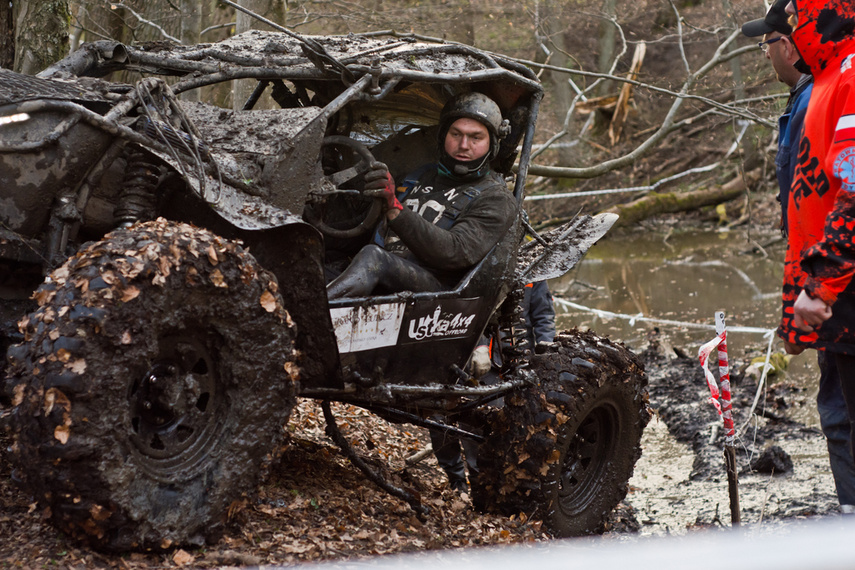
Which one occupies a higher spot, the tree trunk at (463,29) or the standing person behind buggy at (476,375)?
the tree trunk at (463,29)

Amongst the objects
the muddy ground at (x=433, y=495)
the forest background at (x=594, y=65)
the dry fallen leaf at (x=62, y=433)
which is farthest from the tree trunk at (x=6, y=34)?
the dry fallen leaf at (x=62, y=433)

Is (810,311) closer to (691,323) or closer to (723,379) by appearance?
(723,379)

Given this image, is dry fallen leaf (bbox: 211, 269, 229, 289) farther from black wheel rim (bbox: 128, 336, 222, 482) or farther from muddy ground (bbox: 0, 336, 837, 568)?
muddy ground (bbox: 0, 336, 837, 568)

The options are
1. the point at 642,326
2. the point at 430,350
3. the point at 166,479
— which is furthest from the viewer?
the point at 642,326

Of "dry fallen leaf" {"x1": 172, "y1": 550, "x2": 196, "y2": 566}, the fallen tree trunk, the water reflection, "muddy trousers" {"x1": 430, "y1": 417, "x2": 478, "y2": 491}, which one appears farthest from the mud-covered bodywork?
the fallen tree trunk

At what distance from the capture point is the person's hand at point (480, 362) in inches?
195

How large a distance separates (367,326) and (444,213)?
101cm

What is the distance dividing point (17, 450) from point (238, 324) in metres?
0.88

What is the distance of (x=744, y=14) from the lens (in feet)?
43.9

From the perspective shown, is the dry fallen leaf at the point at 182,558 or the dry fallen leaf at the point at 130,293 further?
the dry fallen leaf at the point at 182,558

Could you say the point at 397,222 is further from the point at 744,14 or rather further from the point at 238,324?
the point at 744,14

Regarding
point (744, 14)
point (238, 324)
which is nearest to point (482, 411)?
point (238, 324)

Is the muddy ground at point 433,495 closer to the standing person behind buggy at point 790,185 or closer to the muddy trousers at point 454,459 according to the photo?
the muddy trousers at point 454,459

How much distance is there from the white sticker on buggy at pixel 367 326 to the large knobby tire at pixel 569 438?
1.09m
